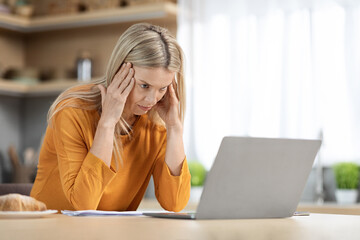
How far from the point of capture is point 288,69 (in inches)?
144

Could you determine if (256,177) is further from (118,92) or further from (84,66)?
(84,66)

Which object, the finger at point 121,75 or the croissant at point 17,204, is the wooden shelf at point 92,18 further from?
the croissant at point 17,204

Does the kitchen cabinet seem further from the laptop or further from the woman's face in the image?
the laptop

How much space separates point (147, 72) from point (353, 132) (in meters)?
1.88

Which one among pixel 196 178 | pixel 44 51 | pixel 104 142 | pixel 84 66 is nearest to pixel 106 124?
pixel 104 142

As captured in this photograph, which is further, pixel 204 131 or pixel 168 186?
pixel 204 131

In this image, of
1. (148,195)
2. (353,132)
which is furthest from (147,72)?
(148,195)

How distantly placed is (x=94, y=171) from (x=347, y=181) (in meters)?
2.07

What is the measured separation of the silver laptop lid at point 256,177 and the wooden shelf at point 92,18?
2.52 metres

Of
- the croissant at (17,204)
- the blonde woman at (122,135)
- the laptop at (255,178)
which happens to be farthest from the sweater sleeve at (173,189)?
the croissant at (17,204)

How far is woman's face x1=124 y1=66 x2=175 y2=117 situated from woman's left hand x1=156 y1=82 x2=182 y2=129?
94mm

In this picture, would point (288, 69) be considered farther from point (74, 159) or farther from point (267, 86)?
point (74, 159)

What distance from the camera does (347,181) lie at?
3.46m

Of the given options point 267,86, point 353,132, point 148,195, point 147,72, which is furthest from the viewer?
point 148,195
